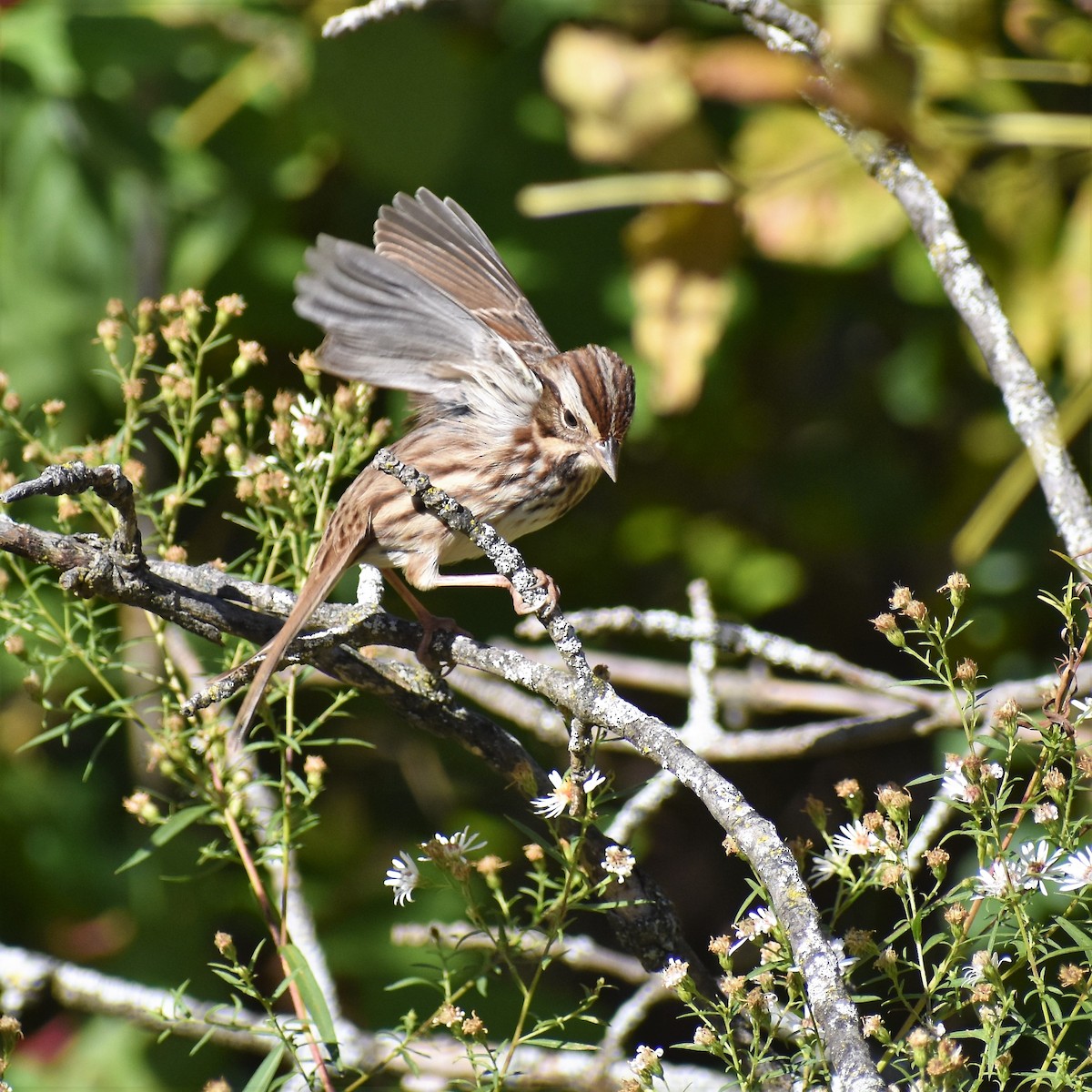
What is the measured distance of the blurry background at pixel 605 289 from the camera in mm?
3385

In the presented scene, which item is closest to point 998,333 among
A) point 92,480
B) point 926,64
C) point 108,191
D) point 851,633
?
point 926,64

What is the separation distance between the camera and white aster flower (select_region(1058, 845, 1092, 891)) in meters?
1.47

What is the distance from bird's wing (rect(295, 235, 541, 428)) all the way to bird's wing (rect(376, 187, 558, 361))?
1.54ft

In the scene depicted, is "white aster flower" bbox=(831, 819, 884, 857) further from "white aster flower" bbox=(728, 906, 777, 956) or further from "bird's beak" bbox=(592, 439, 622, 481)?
"bird's beak" bbox=(592, 439, 622, 481)

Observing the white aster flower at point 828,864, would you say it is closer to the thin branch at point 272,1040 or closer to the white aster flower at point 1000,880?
the white aster flower at point 1000,880

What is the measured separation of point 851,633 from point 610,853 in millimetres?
3347

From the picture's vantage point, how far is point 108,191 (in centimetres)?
412

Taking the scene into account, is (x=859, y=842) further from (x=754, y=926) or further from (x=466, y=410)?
(x=466, y=410)

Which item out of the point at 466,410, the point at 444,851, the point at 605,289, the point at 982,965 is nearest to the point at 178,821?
the point at 444,851

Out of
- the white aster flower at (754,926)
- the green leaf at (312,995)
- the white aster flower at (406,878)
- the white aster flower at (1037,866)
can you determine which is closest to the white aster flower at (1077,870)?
the white aster flower at (1037,866)

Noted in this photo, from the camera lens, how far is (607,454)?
3037mm

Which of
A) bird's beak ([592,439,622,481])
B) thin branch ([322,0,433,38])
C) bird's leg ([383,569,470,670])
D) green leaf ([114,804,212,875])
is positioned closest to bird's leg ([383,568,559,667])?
bird's leg ([383,569,470,670])

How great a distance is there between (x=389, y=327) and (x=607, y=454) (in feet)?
2.53

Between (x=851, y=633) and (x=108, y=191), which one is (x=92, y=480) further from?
(x=851, y=633)
